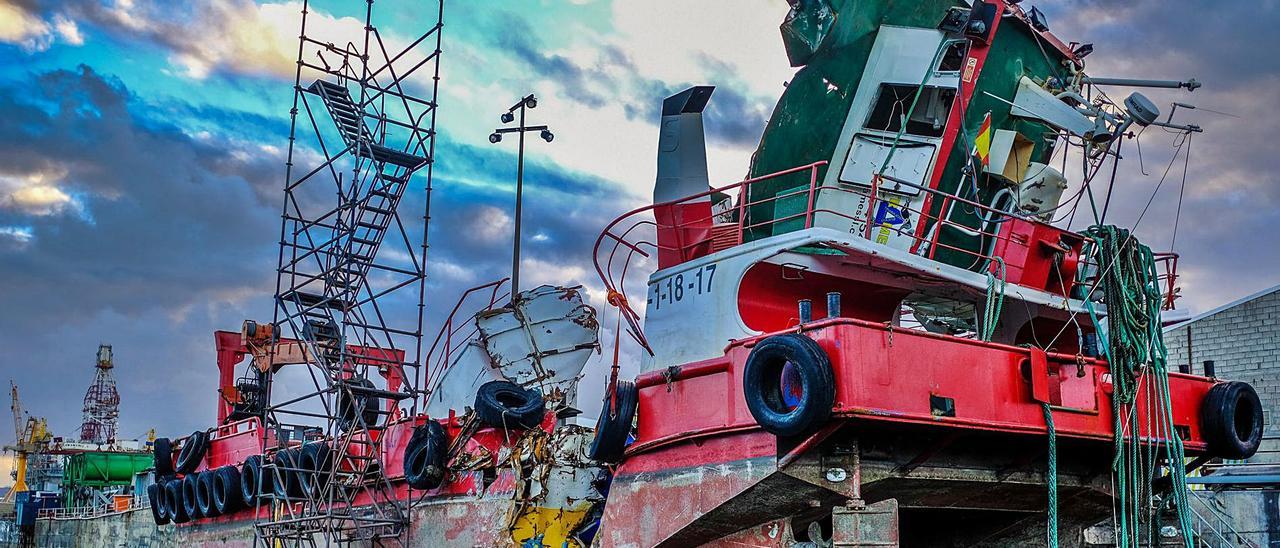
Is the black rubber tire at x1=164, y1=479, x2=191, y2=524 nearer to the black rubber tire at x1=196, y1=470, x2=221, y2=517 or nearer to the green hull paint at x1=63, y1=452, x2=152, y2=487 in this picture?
the black rubber tire at x1=196, y1=470, x2=221, y2=517

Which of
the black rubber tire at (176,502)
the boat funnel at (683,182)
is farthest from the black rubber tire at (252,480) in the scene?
the boat funnel at (683,182)

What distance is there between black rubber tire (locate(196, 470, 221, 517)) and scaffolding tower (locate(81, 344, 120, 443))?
188ft

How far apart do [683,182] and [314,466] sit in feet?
24.0

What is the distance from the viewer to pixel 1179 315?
501 inches

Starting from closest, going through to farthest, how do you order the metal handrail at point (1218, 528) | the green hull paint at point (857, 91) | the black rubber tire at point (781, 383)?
the black rubber tire at point (781, 383) < the green hull paint at point (857, 91) < the metal handrail at point (1218, 528)

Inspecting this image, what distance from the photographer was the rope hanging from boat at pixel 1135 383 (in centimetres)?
1124

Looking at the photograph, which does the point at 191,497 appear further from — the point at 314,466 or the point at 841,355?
the point at 841,355

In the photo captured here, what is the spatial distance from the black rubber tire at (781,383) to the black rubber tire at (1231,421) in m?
5.12

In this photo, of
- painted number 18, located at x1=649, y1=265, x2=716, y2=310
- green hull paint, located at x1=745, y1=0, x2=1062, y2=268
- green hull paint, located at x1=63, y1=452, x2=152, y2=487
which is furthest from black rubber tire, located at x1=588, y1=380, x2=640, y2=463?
green hull paint, located at x1=63, y1=452, x2=152, y2=487

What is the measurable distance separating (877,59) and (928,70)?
58cm

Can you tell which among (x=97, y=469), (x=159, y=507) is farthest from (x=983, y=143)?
(x=97, y=469)

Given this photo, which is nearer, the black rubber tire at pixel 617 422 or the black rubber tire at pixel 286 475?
the black rubber tire at pixel 617 422

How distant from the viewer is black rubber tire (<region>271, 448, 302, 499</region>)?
16.6 meters

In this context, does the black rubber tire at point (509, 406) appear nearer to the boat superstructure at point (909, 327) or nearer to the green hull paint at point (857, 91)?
the boat superstructure at point (909, 327)
